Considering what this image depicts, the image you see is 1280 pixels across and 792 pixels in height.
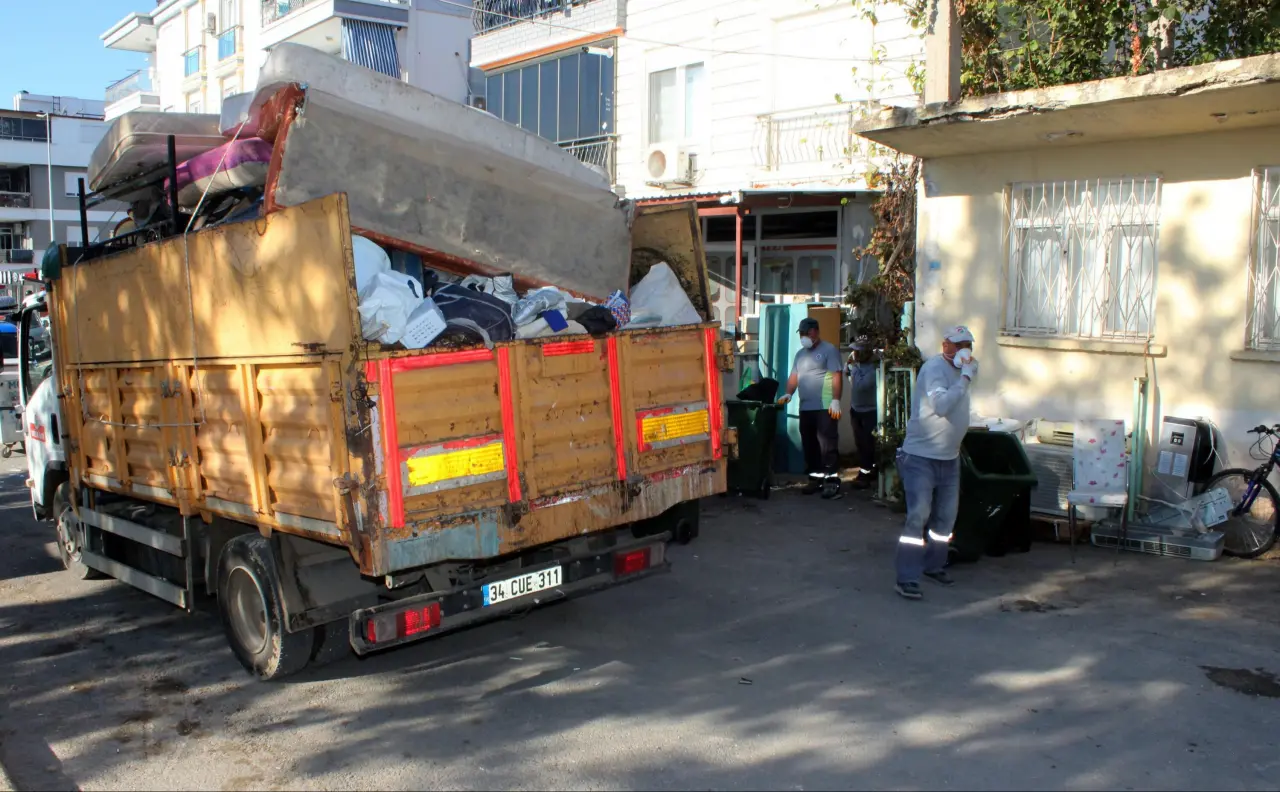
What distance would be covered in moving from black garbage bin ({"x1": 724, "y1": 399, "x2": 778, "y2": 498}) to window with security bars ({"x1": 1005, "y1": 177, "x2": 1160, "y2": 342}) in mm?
2430

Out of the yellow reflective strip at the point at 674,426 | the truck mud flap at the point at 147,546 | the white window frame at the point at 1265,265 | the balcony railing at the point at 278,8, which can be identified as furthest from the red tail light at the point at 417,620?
the balcony railing at the point at 278,8

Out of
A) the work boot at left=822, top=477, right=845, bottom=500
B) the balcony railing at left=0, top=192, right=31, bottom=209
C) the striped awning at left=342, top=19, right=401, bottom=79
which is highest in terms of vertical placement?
the striped awning at left=342, top=19, right=401, bottom=79

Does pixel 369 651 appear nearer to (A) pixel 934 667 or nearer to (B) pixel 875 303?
(A) pixel 934 667

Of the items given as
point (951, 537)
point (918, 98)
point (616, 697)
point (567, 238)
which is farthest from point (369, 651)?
point (918, 98)

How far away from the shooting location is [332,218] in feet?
14.8

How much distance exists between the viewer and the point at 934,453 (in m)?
6.91

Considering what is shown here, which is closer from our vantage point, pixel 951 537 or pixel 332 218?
pixel 332 218

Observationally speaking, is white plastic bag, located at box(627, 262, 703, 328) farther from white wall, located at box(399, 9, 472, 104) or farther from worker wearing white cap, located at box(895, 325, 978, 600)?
white wall, located at box(399, 9, 472, 104)

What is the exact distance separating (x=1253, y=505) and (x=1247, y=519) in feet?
0.39

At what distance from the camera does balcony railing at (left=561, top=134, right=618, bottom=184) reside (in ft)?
61.7

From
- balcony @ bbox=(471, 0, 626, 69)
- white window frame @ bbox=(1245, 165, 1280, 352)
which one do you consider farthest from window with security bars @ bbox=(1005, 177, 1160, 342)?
balcony @ bbox=(471, 0, 626, 69)

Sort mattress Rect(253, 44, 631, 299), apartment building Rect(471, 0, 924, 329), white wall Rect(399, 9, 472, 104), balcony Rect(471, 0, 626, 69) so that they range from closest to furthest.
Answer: mattress Rect(253, 44, 631, 299)
apartment building Rect(471, 0, 924, 329)
balcony Rect(471, 0, 626, 69)
white wall Rect(399, 9, 472, 104)

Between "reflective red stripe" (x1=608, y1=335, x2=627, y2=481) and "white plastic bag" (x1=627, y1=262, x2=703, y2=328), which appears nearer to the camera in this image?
"reflective red stripe" (x1=608, y1=335, x2=627, y2=481)

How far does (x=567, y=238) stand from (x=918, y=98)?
28.1ft
